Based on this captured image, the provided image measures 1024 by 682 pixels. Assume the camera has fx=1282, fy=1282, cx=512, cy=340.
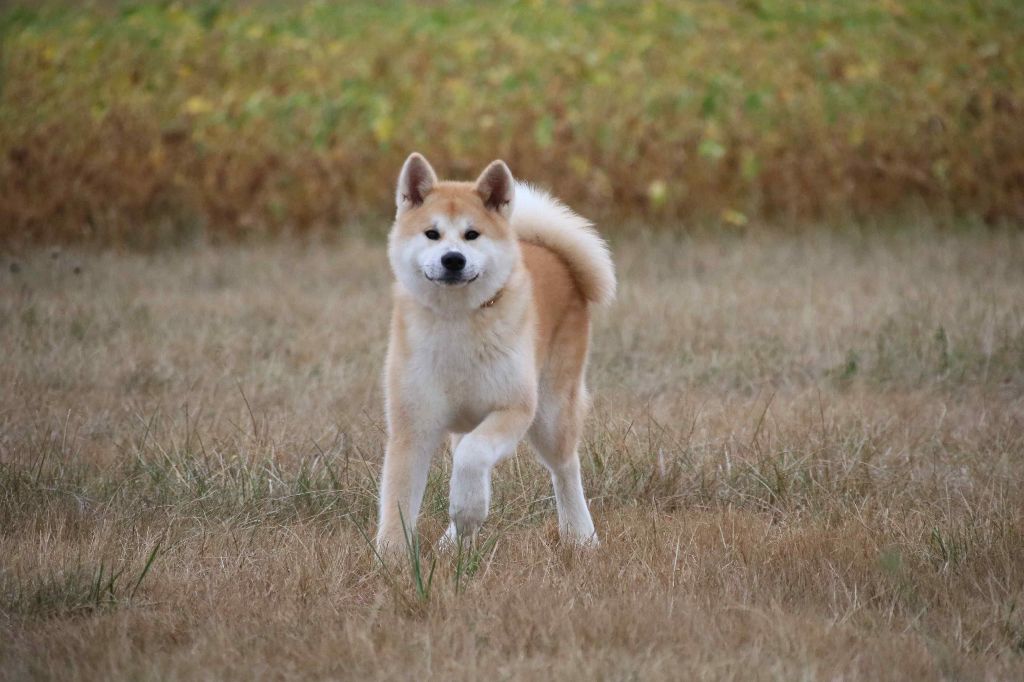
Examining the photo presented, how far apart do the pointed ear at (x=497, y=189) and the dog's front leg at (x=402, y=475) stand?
2.86 feet

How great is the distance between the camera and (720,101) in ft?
39.8

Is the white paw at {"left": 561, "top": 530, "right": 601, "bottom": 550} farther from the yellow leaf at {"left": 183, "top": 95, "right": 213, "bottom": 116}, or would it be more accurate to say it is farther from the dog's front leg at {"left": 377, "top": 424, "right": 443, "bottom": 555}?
the yellow leaf at {"left": 183, "top": 95, "right": 213, "bottom": 116}

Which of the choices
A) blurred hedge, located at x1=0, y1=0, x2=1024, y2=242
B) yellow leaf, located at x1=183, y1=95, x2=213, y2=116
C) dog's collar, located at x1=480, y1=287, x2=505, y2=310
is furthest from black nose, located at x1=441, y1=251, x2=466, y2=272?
yellow leaf, located at x1=183, y1=95, x2=213, y2=116

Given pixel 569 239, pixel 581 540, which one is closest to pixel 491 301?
pixel 569 239

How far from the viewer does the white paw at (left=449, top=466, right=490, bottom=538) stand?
398 centimetres

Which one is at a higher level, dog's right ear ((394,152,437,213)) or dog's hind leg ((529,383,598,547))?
dog's right ear ((394,152,437,213))

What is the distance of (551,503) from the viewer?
4.88m

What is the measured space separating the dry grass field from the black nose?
0.89 m

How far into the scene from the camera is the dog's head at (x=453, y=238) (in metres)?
4.19

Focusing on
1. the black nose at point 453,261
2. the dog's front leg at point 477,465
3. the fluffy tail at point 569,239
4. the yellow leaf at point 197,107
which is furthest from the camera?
the yellow leaf at point 197,107

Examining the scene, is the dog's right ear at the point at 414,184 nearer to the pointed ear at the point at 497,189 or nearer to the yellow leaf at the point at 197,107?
the pointed ear at the point at 497,189

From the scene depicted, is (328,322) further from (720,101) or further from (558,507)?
(720,101)

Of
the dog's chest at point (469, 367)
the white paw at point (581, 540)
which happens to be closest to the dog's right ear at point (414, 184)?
the dog's chest at point (469, 367)

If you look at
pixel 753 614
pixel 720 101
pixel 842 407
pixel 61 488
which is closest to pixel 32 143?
pixel 720 101
